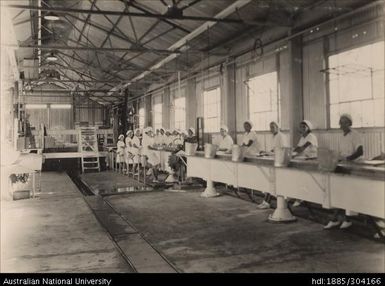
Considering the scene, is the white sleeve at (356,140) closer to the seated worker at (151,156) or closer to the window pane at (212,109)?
the seated worker at (151,156)

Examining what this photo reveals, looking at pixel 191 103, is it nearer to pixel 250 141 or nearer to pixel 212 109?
pixel 212 109

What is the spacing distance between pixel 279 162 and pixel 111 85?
19245 millimetres

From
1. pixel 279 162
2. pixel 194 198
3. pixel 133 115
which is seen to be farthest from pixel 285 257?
pixel 133 115

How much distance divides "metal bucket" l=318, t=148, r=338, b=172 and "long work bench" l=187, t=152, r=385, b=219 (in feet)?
0.19

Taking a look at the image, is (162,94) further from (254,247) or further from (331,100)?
(254,247)

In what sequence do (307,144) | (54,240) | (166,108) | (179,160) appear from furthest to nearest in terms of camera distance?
(166,108) < (179,160) < (307,144) < (54,240)

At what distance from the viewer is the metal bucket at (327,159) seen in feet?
15.5

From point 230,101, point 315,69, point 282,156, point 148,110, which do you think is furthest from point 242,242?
point 148,110

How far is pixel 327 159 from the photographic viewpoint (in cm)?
479

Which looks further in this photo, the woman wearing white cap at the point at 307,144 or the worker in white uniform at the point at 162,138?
the worker in white uniform at the point at 162,138

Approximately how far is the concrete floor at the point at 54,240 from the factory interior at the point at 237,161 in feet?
0.10

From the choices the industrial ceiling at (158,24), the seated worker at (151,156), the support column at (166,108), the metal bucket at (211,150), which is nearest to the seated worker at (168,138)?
the seated worker at (151,156)

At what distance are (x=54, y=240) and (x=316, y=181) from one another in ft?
11.6

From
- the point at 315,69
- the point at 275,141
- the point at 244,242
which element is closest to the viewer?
the point at 244,242
